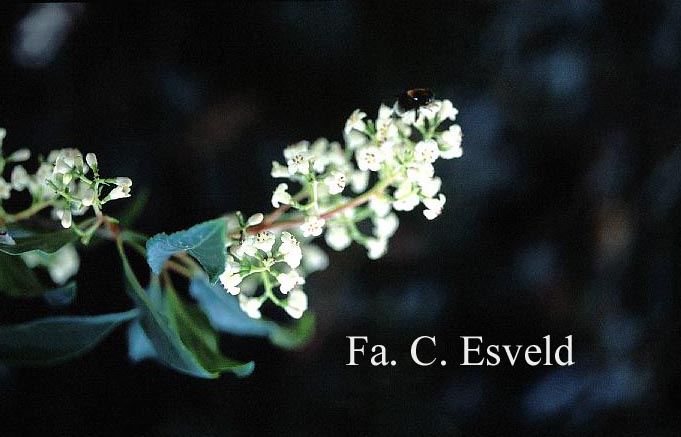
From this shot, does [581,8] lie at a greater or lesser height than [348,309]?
greater

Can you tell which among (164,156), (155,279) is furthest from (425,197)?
(164,156)

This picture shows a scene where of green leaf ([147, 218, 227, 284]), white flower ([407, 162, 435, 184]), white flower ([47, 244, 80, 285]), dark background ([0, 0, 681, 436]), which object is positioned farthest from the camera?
dark background ([0, 0, 681, 436])

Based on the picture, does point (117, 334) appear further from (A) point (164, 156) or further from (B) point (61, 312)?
(A) point (164, 156)

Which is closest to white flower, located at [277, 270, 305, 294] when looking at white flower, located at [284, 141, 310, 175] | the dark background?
white flower, located at [284, 141, 310, 175]

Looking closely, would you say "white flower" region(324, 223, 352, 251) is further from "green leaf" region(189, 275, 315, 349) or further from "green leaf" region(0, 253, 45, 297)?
"green leaf" region(0, 253, 45, 297)

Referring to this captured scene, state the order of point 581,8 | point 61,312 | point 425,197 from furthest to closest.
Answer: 1. point 581,8
2. point 61,312
3. point 425,197

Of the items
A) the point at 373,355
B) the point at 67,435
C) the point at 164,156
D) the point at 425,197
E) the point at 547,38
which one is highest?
the point at 547,38

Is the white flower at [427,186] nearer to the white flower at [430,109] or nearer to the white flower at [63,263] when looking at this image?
the white flower at [430,109]
